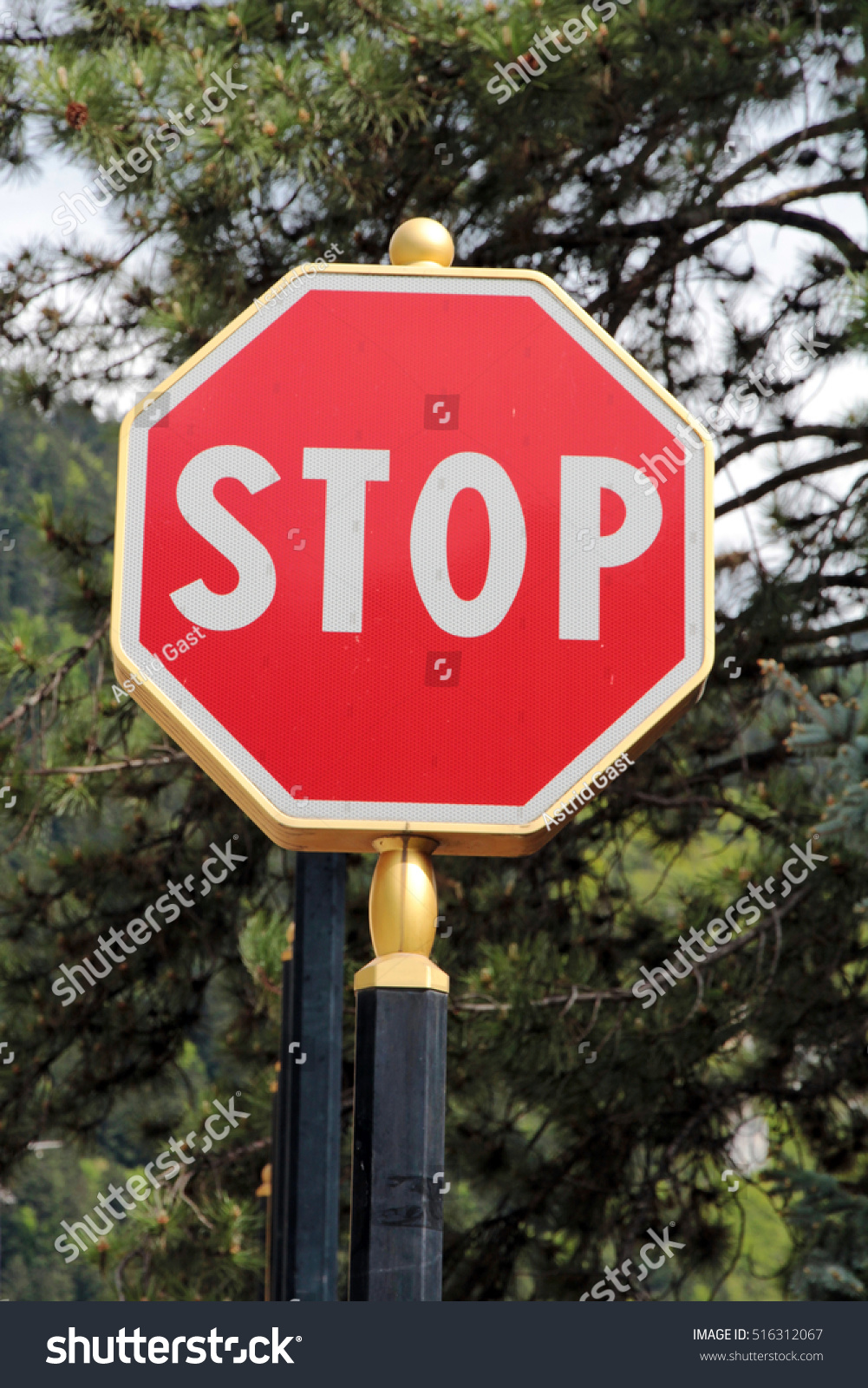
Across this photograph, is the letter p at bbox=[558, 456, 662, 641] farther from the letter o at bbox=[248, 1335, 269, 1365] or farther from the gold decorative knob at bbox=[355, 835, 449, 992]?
the letter o at bbox=[248, 1335, 269, 1365]

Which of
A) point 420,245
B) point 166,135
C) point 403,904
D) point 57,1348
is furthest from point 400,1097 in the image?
point 166,135

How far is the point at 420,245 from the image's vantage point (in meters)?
1.48

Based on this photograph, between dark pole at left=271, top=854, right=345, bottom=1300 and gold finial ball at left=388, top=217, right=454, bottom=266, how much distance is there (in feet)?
2.40

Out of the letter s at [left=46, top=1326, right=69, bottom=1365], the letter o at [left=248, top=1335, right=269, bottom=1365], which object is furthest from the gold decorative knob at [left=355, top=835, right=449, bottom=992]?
the letter s at [left=46, top=1326, right=69, bottom=1365]

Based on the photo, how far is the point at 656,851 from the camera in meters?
4.96

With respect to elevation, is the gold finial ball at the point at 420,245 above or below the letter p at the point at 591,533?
above

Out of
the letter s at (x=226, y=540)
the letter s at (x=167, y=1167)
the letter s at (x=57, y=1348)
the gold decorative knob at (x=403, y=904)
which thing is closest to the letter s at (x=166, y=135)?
the letter s at (x=226, y=540)

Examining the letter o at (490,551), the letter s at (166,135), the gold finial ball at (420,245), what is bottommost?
the letter o at (490,551)

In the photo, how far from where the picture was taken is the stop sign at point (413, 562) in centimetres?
128

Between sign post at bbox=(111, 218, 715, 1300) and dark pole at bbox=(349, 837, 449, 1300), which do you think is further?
sign post at bbox=(111, 218, 715, 1300)

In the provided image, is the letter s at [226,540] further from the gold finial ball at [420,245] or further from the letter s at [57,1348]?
the letter s at [57,1348]

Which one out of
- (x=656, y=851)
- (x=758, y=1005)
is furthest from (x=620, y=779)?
(x=758, y=1005)

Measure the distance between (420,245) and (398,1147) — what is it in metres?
0.96

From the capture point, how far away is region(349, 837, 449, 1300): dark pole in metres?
1.17
